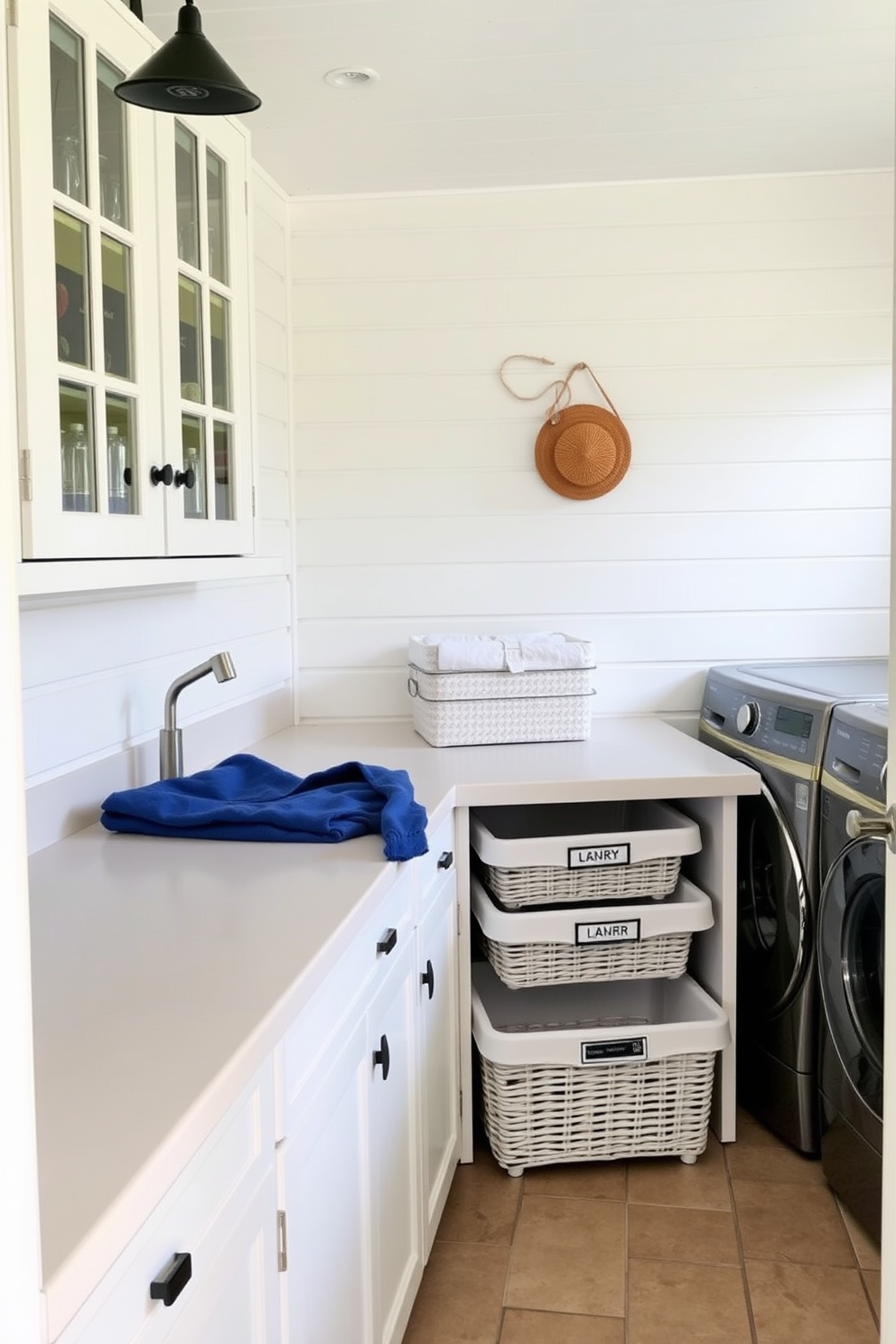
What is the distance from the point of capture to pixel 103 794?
2.30 metres

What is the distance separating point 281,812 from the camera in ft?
6.76

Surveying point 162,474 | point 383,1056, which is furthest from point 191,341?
point 383,1056

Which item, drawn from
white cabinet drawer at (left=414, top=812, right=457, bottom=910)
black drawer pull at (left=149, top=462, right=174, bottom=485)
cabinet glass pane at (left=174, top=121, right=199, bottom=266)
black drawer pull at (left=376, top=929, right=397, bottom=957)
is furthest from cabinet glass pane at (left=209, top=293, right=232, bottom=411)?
black drawer pull at (left=376, top=929, right=397, bottom=957)

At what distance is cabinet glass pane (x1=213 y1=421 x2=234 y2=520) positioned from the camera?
2.20 metres

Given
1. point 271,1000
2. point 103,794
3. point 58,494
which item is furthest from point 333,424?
point 271,1000

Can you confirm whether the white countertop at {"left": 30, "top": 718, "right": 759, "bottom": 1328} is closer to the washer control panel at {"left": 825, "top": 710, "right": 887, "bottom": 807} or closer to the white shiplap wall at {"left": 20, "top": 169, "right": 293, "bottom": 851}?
the white shiplap wall at {"left": 20, "top": 169, "right": 293, "bottom": 851}

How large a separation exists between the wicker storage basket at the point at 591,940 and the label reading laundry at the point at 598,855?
98 millimetres

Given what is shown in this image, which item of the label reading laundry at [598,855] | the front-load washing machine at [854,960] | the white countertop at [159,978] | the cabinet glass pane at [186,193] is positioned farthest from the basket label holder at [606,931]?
the cabinet glass pane at [186,193]

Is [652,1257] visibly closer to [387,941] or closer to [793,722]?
[387,941]

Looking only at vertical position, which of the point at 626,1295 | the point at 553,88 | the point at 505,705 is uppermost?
the point at 553,88

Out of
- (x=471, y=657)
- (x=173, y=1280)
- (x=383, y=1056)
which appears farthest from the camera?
(x=471, y=657)

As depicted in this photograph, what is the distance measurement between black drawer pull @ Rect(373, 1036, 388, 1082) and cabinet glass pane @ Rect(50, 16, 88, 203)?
1.24m

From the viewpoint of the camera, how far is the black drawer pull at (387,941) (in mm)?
1856

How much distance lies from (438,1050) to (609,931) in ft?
1.51
